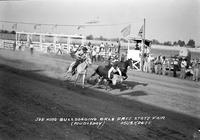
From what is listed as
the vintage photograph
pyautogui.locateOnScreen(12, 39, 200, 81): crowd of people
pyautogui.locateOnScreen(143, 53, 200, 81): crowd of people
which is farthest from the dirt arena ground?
pyautogui.locateOnScreen(143, 53, 200, 81): crowd of people

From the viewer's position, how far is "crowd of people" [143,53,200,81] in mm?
18906

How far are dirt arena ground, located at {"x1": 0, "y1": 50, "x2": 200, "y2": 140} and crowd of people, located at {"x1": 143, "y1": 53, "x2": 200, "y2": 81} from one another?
6.86 meters

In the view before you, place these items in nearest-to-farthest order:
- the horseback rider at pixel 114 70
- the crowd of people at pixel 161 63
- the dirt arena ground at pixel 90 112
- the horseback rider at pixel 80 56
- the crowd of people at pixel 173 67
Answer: the dirt arena ground at pixel 90 112, the horseback rider at pixel 114 70, the horseback rider at pixel 80 56, the crowd of people at pixel 173 67, the crowd of people at pixel 161 63

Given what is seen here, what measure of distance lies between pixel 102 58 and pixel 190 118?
51.4ft

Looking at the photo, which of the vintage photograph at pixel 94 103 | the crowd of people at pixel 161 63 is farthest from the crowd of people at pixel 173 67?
the vintage photograph at pixel 94 103

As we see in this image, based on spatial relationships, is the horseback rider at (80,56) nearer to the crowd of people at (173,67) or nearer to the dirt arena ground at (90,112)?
the dirt arena ground at (90,112)

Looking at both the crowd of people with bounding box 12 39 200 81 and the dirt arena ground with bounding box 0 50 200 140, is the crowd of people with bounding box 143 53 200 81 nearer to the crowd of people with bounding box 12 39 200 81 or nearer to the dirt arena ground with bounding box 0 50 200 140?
the crowd of people with bounding box 12 39 200 81

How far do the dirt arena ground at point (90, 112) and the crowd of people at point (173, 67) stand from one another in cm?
686

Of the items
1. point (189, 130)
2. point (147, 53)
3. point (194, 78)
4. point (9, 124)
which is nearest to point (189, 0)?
point (189, 130)

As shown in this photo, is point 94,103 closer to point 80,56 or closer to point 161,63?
point 80,56

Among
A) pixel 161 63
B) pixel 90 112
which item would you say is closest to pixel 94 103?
pixel 90 112

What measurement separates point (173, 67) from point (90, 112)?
46.0 feet

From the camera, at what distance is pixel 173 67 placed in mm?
20844

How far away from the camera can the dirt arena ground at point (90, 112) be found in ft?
21.4
